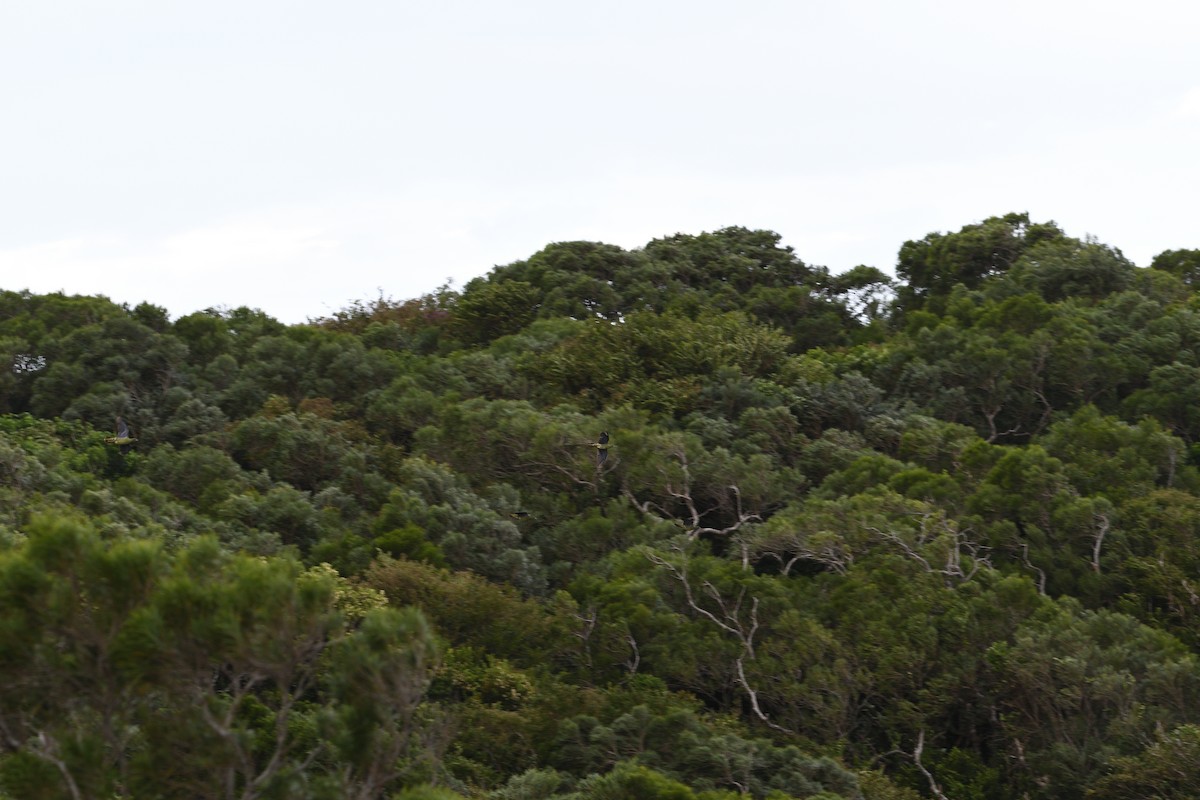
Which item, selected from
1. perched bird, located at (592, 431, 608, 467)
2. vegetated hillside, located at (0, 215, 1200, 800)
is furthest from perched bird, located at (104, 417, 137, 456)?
perched bird, located at (592, 431, 608, 467)

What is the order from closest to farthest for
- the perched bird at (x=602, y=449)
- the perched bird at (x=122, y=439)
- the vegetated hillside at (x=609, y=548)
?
the vegetated hillside at (x=609, y=548) < the perched bird at (x=602, y=449) < the perched bird at (x=122, y=439)

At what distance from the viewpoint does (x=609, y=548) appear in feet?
82.2

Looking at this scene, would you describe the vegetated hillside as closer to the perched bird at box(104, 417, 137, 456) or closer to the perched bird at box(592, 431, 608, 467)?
the perched bird at box(592, 431, 608, 467)

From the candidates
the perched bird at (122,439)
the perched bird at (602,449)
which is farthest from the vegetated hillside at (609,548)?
the perched bird at (122,439)

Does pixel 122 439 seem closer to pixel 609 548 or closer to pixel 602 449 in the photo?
pixel 602 449

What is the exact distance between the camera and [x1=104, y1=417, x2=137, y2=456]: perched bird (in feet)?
94.6

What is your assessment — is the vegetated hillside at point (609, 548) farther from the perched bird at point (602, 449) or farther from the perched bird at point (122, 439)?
the perched bird at point (122, 439)

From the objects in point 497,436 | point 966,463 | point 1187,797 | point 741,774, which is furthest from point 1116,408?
point 741,774

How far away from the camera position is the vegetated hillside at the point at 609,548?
30.7 feet

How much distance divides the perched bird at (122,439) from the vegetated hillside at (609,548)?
28 centimetres

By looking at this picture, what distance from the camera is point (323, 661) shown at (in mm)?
16234

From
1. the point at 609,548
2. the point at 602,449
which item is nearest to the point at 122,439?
the point at 602,449

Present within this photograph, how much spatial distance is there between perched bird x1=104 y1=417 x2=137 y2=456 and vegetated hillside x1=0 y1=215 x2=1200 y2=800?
0.91 ft

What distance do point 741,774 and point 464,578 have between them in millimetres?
5630
